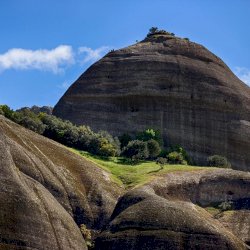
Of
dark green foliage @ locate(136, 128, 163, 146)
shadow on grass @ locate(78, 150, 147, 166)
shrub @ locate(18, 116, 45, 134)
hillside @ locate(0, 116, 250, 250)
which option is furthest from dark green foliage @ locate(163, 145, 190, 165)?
hillside @ locate(0, 116, 250, 250)

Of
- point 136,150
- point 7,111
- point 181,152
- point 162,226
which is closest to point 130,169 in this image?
point 136,150

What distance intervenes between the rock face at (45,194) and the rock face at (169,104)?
30.1 metres

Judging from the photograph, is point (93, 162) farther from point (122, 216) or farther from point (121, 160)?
point (122, 216)

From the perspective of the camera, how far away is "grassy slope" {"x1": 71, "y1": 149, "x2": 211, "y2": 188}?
75625mm

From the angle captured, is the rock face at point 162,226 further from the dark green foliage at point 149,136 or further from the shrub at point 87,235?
the dark green foliage at point 149,136

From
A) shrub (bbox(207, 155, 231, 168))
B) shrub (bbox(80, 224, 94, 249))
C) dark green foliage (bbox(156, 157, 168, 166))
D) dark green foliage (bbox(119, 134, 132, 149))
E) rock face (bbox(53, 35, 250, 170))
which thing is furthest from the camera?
rock face (bbox(53, 35, 250, 170))

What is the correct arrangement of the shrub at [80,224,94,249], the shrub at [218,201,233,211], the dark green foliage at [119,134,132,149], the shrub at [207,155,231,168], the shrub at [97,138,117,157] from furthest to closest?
the dark green foliage at [119,134,132,149]
the shrub at [207,155,231,168]
the shrub at [97,138,117,157]
the shrub at [218,201,233,211]
the shrub at [80,224,94,249]

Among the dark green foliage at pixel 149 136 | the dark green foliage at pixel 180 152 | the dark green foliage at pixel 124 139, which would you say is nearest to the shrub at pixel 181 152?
the dark green foliage at pixel 180 152

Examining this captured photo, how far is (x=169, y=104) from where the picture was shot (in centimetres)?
10612

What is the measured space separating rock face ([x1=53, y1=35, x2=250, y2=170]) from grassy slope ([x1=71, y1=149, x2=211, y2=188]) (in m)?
17.4

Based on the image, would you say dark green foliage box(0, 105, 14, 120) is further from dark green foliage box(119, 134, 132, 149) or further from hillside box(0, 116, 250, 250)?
dark green foliage box(119, 134, 132, 149)

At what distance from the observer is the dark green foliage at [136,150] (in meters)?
90.0

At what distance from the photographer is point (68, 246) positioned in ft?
191

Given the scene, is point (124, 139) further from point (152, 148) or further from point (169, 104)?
point (169, 104)
